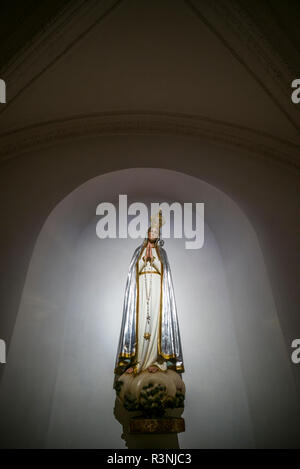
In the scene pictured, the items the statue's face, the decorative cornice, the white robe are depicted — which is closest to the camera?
the white robe

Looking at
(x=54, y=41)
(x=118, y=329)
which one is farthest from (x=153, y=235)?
(x=54, y=41)


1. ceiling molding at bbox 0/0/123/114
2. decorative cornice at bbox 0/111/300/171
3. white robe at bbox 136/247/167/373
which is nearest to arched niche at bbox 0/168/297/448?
decorative cornice at bbox 0/111/300/171

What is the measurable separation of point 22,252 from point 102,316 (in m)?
1.23

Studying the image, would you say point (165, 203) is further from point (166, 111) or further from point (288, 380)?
point (288, 380)

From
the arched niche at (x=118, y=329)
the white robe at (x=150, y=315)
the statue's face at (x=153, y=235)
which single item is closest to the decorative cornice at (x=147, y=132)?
the arched niche at (x=118, y=329)

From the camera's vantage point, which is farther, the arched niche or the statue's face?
the statue's face

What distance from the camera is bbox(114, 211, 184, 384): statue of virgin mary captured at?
3.99 metres

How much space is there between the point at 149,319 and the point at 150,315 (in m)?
0.05

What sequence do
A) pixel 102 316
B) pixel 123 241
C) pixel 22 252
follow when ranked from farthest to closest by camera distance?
pixel 123 241, pixel 102 316, pixel 22 252

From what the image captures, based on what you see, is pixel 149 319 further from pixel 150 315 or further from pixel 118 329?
pixel 118 329

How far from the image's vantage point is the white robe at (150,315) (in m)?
3.96

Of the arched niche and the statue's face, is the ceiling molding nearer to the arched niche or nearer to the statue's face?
the arched niche

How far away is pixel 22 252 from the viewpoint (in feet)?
15.0
